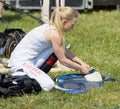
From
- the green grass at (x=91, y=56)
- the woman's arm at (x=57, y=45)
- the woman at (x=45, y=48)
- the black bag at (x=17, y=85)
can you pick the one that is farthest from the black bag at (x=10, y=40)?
the black bag at (x=17, y=85)

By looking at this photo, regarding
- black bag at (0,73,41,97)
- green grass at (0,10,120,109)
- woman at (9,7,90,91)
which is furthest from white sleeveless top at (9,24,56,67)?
green grass at (0,10,120,109)

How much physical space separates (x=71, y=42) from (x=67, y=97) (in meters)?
3.45

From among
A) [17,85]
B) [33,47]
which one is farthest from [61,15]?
[17,85]

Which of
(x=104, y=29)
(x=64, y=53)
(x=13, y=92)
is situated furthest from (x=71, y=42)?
(x=13, y=92)

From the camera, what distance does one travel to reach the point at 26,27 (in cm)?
981

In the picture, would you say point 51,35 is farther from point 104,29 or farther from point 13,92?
point 104,29

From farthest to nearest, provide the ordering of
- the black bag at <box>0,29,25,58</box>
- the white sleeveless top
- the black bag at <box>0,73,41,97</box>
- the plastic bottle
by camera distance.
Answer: the black bag at <box>0,29,25,58</box>, the plastic bottle, the white sleeveless top, the black bag at <box>0,73,41,97</box>

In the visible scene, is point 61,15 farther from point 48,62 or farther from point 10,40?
point 10,40

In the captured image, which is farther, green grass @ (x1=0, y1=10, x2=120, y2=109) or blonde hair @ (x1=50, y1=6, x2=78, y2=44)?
blonde hair @ (x1=50, y1=6, x2=78, y2=44)

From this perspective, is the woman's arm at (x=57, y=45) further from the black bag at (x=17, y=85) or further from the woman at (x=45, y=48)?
the black bag at (x=17, y=85)

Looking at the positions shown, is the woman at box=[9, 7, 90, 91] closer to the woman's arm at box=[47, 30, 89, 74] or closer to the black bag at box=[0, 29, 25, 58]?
the woman's arm at box=[47, 30, 89, 74]

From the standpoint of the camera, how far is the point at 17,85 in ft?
16.4

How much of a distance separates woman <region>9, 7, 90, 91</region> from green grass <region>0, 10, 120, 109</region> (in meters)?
0.27

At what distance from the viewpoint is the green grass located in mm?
4846
